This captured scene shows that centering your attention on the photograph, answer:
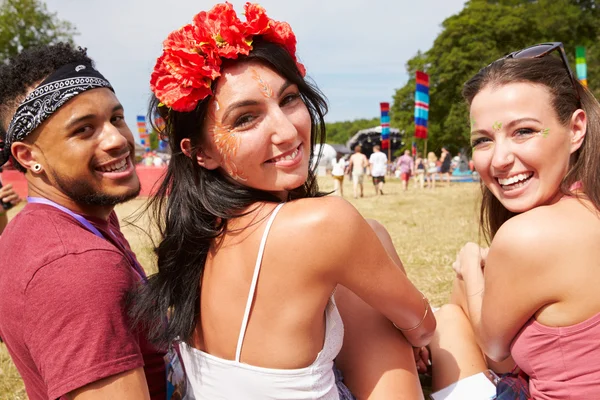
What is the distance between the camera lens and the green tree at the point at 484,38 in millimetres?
31891

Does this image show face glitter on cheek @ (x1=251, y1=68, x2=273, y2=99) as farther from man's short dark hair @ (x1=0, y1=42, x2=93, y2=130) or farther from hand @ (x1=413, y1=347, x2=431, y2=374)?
hand @ (x1=413, y1=347, x2=431, y2=374)

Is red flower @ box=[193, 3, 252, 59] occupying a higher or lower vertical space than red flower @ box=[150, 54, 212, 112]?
higher

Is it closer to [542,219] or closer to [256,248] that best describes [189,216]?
[256,248]

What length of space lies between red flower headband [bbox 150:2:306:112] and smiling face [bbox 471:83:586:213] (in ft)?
3.32

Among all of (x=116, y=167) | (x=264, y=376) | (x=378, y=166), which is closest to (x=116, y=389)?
(x=264, y=376)

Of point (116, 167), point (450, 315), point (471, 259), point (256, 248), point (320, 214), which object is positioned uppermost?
point (116, 167)

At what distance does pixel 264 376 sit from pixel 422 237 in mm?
6716

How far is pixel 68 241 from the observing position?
167 centimetres

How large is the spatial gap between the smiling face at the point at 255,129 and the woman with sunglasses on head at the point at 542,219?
0.89 m

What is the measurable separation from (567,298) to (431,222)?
8.12 metres

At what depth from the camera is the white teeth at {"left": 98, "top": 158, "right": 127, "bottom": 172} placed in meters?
2.14

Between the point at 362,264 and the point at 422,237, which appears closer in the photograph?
the point at 362,264

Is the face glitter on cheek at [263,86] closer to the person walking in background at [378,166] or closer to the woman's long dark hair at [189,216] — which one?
the woman's long dark hair at [189,216]

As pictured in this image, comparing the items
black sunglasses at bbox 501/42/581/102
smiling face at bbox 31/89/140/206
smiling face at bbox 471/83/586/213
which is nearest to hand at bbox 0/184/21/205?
smiling face at bbox 31/89/140/206
